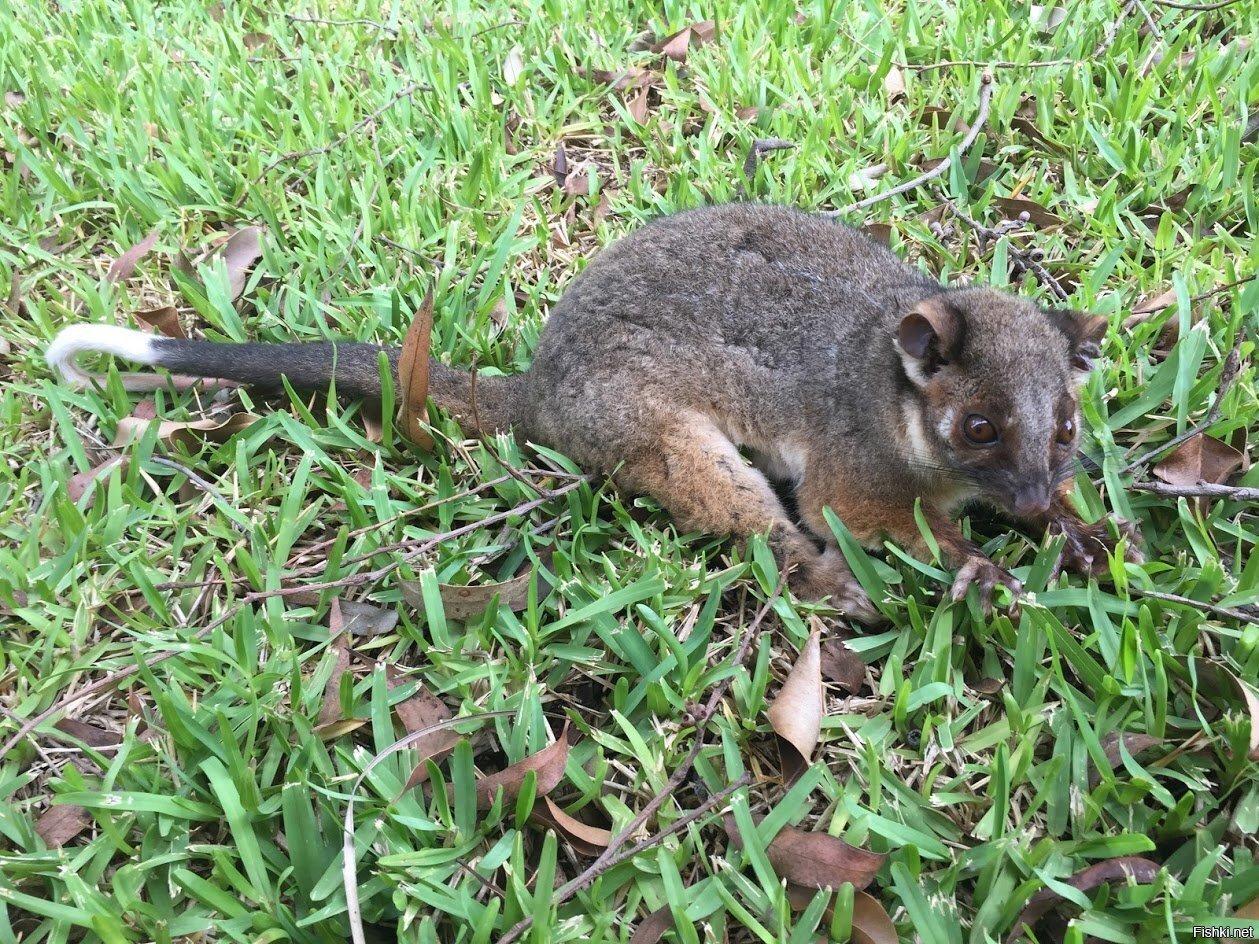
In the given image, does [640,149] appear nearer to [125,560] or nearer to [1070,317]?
[1070,317]

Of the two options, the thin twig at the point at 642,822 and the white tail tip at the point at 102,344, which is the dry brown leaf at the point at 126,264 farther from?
the thin twig at the point at 642,822

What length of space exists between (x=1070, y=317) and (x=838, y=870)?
2087 millimetres

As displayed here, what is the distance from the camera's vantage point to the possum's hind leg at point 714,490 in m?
3.22

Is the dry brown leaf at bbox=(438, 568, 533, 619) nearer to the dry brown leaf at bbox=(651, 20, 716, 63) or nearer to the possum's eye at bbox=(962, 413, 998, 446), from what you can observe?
the possum's eye at bbox=(962, 413, 998, 446)

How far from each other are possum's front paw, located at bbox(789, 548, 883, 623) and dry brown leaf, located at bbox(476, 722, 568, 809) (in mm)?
1100

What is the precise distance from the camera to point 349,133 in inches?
201

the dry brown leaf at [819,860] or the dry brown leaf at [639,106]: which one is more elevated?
the dry brown leaf at [639,106]

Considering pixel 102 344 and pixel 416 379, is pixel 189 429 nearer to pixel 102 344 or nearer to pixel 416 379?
pixel 102 344

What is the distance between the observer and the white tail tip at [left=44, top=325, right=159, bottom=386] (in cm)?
366

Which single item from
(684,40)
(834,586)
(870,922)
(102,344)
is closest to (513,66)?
(684,40)

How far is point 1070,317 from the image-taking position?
3160 mm

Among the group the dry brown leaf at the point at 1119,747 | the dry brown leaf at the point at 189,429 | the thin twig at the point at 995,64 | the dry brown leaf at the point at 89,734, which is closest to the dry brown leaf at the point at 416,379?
the dry brown leaf at the point at 189,429

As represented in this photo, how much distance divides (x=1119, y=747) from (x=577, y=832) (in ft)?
4.93

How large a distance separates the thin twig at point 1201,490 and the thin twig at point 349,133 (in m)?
4.36
